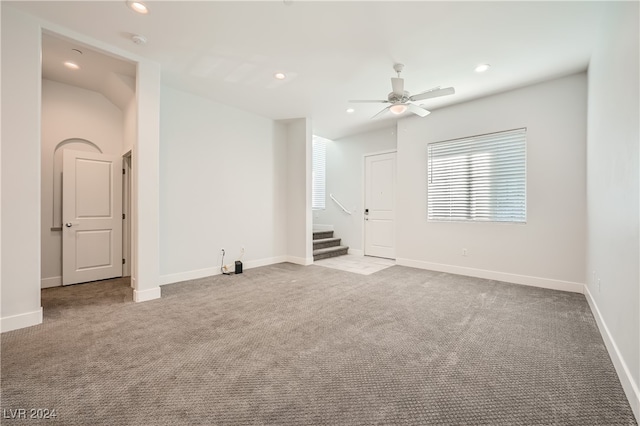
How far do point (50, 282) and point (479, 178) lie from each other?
6.64m

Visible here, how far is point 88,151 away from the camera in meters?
4.23

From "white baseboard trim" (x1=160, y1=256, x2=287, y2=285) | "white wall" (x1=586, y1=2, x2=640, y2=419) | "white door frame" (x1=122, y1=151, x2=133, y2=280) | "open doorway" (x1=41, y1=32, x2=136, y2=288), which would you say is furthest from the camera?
"white door frame" (x1=122, y1=151, x2=133, y2=280)

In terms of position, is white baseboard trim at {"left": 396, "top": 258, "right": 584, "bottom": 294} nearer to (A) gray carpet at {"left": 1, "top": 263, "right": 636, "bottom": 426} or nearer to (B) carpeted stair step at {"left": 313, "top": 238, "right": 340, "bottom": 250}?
(A) gray carpet at {"left": 1, "top": 263, "right": 636, "bottom": 426}

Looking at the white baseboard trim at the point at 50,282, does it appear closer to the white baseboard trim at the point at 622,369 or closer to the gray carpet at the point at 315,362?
the gray carpet at the point at 315,362

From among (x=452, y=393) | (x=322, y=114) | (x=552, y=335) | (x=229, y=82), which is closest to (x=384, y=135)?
(x=322, y=114)

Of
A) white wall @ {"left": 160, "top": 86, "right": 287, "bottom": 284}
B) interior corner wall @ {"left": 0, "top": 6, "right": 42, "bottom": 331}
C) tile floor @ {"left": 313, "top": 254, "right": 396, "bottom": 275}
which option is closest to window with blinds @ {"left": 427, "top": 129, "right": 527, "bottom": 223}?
tile floor @ {"left": 313, "top": 254, "right": 396, "bottom": 275}

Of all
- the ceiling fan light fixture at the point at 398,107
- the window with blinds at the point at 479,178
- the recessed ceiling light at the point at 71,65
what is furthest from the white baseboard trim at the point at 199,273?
the ceiling fan light fixture at the point at 398,107

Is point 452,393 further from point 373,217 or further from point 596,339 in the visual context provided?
point 373,217

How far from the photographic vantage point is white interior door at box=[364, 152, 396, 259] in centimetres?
617

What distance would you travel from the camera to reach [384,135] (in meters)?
6.26

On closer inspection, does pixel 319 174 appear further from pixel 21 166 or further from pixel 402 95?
pixel 21 166

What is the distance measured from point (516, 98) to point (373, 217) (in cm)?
344

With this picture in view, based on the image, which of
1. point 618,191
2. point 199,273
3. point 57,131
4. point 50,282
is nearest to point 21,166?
point 57,131

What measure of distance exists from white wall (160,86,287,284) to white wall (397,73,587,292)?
3080 millimetres
